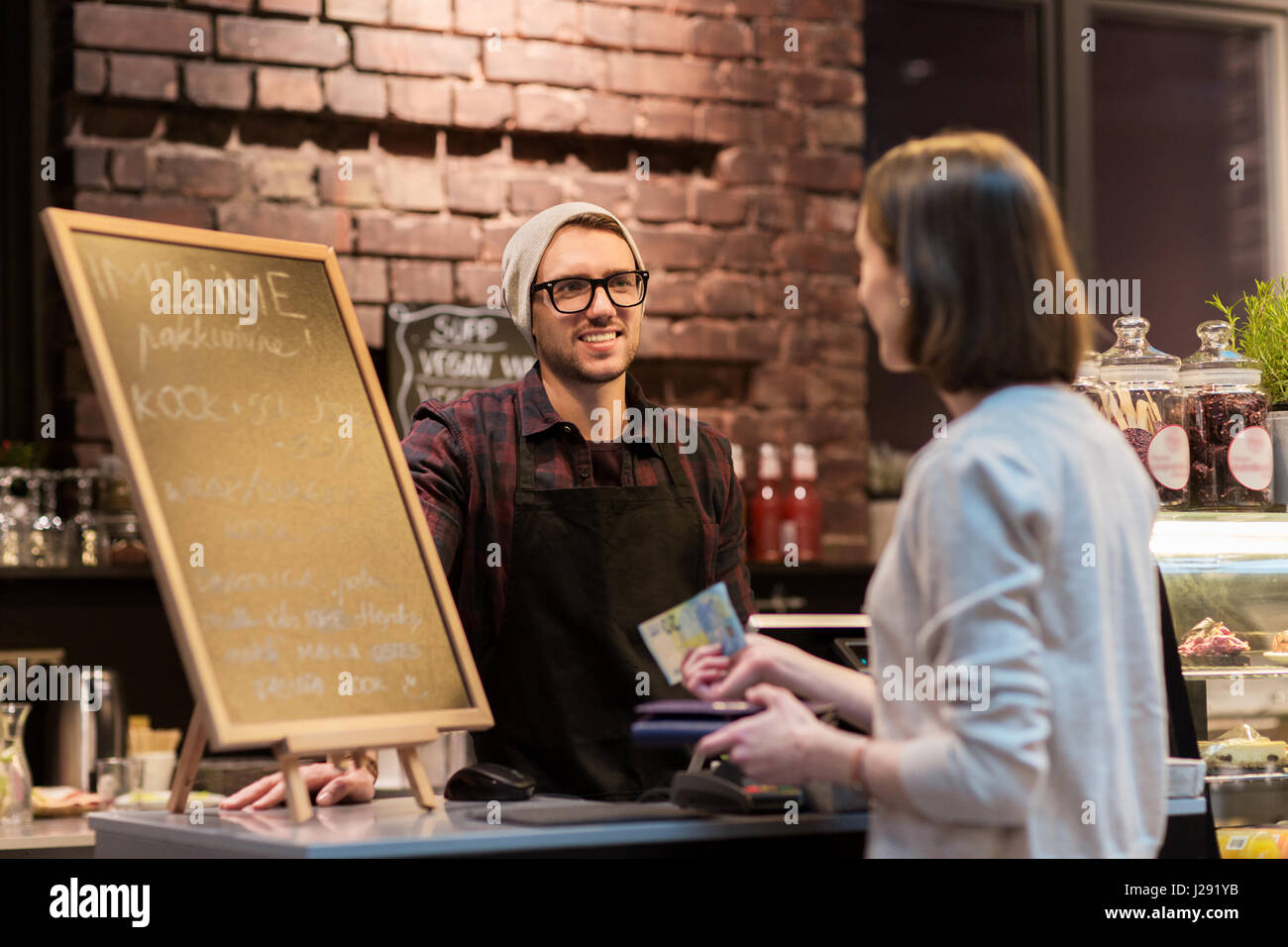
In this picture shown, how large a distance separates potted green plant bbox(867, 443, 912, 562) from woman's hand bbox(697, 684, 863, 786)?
9.59ft

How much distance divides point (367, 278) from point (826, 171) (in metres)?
1.39

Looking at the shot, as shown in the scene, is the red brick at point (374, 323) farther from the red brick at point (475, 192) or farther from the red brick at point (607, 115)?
the red brick at point (607, 115)

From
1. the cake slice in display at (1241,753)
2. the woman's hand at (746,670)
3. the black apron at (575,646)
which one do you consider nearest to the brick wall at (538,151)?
the black apron at (575,646)

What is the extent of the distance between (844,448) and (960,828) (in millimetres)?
3007

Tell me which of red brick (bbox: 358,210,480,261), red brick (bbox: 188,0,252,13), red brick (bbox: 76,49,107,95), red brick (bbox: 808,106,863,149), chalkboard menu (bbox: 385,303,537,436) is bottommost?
chalkboard menu (bbox: 385,303,537,436)

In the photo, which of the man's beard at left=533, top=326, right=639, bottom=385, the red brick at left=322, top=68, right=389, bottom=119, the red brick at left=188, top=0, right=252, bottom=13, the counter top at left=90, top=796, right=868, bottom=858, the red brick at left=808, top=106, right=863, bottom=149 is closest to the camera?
the counter top at left=90, top=796, right=868, bottom=858

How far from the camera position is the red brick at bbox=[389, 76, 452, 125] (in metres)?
3.82

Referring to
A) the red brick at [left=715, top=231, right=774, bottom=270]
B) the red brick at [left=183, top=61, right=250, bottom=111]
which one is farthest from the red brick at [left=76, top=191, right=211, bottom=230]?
the red brick at [left=715, top=231, right=774, bottom=270]

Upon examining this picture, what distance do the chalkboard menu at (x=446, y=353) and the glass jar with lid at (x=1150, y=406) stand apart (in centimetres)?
172

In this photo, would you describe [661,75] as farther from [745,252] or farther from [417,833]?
[417,833]

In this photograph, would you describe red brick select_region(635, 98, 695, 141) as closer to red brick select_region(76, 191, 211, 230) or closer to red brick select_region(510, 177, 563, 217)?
red brick select_region(510, 177, 563, 217)

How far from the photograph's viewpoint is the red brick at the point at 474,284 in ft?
12.7

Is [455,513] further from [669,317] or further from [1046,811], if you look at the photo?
[669,317]
